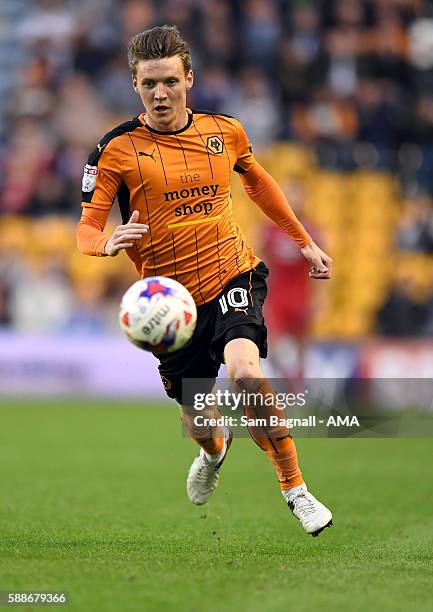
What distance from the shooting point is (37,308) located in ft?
56.7

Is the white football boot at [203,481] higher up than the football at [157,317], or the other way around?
the football at [157,317]

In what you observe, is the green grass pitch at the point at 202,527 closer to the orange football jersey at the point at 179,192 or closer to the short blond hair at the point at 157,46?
the orange football jersey at the point at 179,192

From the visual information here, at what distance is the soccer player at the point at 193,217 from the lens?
6320 mm

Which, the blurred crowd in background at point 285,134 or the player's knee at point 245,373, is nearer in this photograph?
the player's knee at point 245,373

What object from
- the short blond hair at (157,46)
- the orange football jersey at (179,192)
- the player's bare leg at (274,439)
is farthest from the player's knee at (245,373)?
the short blond hair at (157,46)

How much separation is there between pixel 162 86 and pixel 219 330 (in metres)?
1.38

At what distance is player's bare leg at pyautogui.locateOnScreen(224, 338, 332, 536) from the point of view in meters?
6.13

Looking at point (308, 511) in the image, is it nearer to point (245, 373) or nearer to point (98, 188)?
point (245, 373)

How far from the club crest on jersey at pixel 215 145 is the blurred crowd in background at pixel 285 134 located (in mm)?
10376

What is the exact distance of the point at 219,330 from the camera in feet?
21.3

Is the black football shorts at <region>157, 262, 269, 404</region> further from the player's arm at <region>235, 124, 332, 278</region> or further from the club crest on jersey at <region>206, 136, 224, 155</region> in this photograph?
the club crest on jersey at <region>206, 136, 224, 155</region>

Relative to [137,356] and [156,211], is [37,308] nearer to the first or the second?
[137,356]

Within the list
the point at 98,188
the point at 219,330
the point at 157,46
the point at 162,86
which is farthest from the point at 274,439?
the point at 157,46

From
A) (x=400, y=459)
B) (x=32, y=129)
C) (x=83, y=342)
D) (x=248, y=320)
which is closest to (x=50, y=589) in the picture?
(x=248, y=320)
